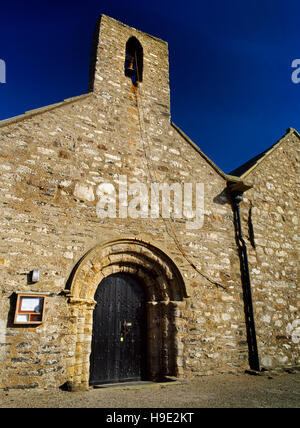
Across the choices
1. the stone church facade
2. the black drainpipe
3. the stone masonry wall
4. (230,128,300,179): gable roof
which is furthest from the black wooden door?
(230,128,300,179): gable roof

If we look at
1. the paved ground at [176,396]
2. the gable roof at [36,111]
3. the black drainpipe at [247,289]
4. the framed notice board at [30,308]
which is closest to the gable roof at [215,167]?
the black drainpipe at [247,289]

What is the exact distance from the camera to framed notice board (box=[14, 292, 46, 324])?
4367mm

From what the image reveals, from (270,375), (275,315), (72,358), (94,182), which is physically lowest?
(270,375)

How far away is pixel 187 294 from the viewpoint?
18.6ft

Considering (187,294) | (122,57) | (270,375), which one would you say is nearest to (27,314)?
(187,294)

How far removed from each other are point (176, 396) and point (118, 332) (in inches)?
67.5

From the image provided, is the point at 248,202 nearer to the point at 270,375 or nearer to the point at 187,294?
the point at 187,294

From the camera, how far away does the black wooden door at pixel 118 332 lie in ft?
16.9

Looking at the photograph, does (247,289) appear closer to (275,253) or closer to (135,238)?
(275,253)

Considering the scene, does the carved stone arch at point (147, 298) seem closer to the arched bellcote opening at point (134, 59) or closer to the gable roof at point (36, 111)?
the gable roof at point (36, 111)

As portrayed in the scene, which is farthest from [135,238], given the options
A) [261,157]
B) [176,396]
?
[261,157]

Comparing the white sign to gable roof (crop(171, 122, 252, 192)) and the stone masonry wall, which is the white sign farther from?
gable roof (crop(171, 122, 252, 192))

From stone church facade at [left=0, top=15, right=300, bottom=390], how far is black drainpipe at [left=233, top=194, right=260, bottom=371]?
0.03 metres
